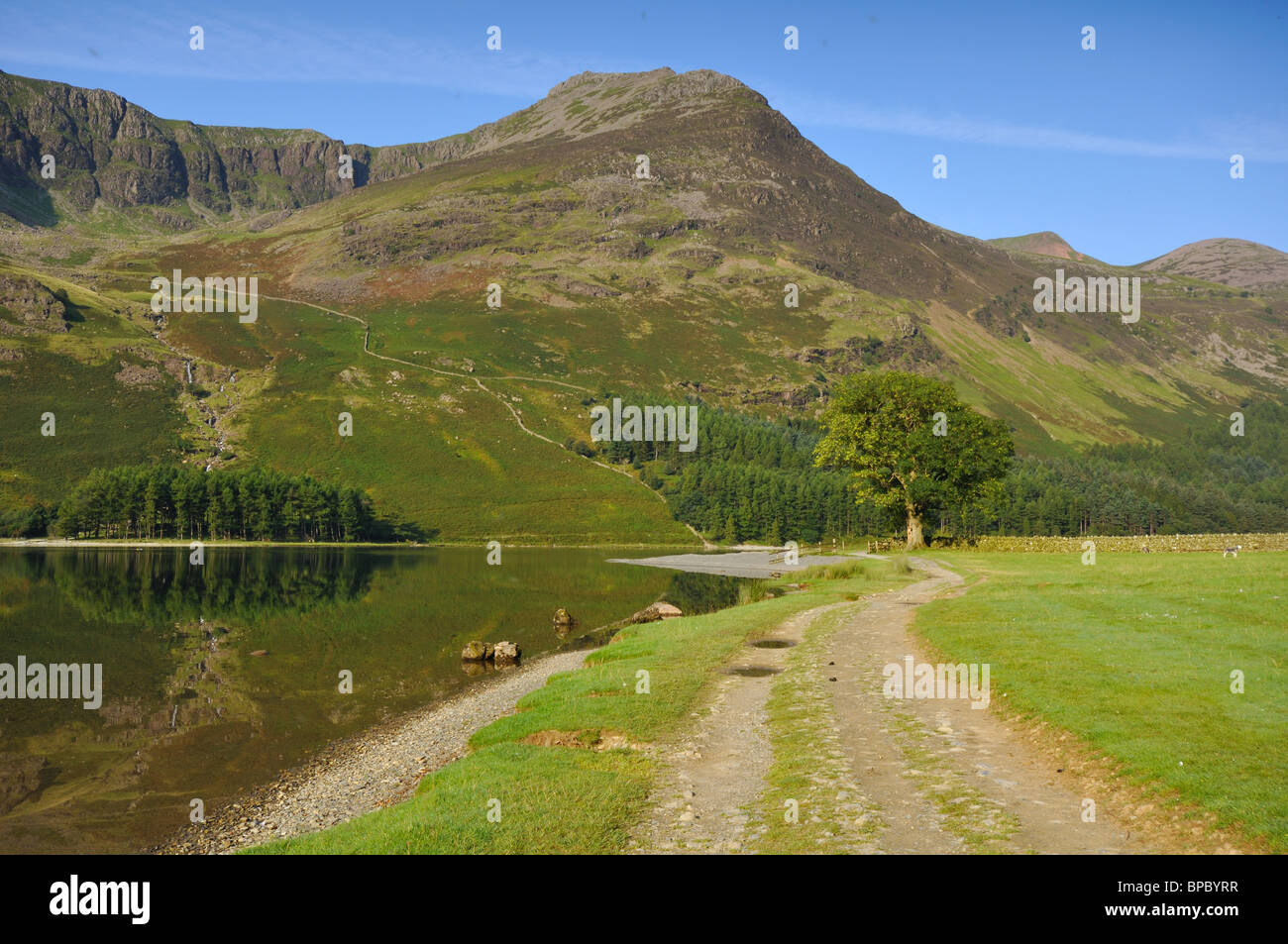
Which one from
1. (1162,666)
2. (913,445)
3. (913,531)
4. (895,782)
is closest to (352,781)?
(895,782)

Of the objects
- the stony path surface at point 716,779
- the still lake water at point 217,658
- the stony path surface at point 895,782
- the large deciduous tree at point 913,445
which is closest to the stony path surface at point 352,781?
the still lake water at point 217,658

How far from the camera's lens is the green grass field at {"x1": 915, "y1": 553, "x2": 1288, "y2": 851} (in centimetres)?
1383

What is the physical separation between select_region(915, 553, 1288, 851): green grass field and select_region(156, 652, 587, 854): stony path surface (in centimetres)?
1628

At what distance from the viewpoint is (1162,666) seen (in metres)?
22.0

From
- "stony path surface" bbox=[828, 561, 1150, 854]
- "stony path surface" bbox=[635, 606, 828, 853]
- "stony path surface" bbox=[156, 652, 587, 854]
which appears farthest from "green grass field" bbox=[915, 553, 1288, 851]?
"stony path surface" bbox=[156, 652, 587, 854]

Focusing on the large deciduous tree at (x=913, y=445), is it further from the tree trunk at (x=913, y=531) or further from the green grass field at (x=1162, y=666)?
the green grass field at (x=1162, y=666)

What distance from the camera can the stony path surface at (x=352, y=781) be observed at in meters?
19.2

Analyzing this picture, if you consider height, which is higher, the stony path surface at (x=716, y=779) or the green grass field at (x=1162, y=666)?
the green grass field at (x=1162, y=666)

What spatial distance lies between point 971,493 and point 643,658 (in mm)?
61872

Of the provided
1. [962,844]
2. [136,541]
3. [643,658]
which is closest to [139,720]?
[643,658]

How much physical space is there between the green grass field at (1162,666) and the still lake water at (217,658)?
22.1 meters

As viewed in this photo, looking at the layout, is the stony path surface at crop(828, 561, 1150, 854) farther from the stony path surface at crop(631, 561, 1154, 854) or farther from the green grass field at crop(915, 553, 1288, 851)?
the green grass field at crop(915, 553, 1288, 851)

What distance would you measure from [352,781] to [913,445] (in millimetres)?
69961
